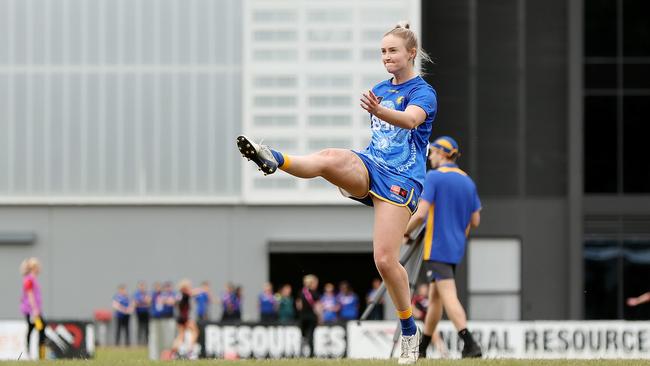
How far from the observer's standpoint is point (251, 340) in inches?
851

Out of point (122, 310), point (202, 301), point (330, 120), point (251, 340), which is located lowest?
point (122, 310)

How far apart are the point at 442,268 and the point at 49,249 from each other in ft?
87.8

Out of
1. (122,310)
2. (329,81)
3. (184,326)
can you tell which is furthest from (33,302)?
(329,81)

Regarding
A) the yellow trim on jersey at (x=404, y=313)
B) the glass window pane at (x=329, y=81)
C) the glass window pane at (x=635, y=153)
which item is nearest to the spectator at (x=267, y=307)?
the glass window pane at (x=329, y=81)

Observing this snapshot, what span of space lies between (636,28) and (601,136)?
3146mm

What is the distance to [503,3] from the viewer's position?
3706 centimetres

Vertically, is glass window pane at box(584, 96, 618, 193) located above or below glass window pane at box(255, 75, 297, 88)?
below

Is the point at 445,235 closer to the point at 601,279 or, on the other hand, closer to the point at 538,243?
the point at 601,279

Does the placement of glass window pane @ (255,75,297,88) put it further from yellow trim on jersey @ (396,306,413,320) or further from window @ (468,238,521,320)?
yellow trim on jersey @ (396,306,413,320)

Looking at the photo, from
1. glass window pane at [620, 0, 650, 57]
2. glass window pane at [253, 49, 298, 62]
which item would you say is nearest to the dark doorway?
glass window pane at [253, 49, 298, 62]

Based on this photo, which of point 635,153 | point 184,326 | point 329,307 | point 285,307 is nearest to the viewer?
point 184,326

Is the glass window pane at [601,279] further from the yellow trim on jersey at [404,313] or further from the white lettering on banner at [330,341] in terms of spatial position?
the yellow trim on jersey at [404,313]

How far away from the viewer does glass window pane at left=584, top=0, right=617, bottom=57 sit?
36.4m

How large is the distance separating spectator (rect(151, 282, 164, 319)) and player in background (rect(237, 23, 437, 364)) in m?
26.0
